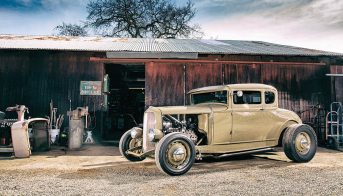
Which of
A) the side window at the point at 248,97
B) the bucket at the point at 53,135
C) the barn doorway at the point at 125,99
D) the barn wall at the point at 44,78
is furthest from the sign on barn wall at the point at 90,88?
the side window at the point at 248,97

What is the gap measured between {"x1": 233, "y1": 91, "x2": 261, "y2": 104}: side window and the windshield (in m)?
0.24

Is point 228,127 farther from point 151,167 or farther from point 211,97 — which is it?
point 151,167

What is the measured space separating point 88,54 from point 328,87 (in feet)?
32.1

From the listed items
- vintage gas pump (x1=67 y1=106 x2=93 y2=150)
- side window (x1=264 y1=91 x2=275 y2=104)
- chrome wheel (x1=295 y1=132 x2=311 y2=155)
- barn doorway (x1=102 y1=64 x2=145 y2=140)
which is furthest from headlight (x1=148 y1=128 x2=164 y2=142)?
barn doorway (x1=102 y1=64 x2=145 y2=140)

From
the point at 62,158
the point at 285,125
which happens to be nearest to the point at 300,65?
the point at 285,125

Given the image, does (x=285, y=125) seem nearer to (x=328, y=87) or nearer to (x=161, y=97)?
(x=161, y=97)

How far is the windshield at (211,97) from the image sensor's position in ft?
21.1

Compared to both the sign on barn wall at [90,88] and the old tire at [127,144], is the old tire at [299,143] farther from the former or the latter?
the sign on barn wall at [90,88]

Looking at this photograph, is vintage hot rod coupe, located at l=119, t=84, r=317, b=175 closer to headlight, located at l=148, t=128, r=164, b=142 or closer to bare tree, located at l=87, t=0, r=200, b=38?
headlight, located at l=148, t=128, r=164, b=142

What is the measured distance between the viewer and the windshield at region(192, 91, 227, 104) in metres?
6.43

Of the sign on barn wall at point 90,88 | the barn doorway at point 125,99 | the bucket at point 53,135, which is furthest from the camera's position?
the barn doorway at point 125,99

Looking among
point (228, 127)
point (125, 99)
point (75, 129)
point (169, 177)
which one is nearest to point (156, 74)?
point (75, 129)

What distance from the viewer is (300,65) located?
11711mm

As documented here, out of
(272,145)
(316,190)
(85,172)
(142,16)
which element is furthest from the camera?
(142,16)
